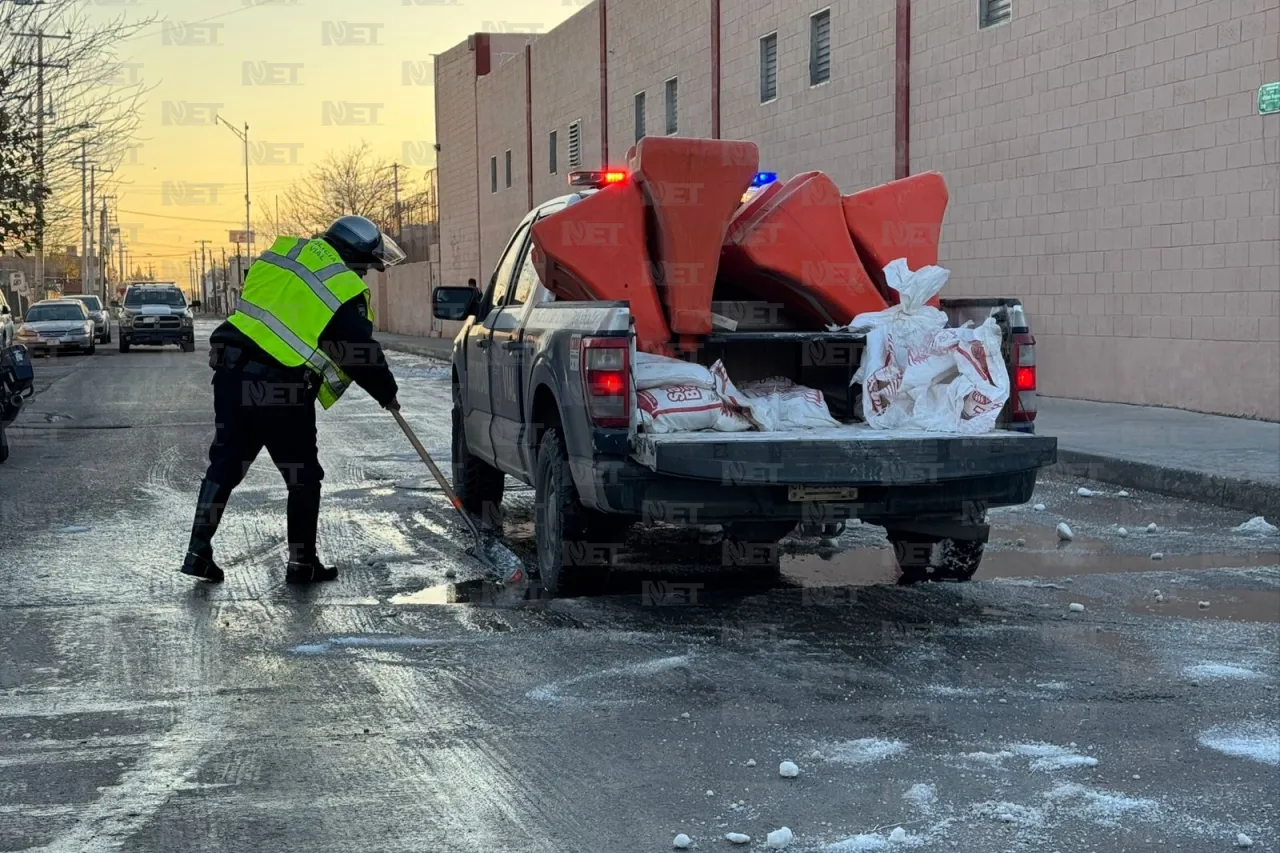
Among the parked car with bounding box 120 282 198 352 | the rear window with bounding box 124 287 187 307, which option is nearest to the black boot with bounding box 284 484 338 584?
the parked car with bounding box 120 282 198 352

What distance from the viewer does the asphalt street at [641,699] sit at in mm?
4242

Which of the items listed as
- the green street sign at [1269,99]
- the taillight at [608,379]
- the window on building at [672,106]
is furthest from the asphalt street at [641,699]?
the window on building at [672,106]

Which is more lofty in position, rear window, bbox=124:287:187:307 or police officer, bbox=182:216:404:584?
rear window, bbox=124:287:187:307

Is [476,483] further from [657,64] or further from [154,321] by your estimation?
[154,321]

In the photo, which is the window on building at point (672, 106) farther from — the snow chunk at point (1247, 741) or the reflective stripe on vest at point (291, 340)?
the snow chunk at point (1247, 741)

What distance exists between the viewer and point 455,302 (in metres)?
9.47

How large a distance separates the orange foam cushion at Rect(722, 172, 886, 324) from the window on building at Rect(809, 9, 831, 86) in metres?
15.6

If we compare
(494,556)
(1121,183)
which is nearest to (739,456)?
(494,556)

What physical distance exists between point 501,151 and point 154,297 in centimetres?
1045

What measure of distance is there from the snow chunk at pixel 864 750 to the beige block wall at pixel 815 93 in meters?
15.5

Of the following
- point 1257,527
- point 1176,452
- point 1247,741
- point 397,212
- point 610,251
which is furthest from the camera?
point 397,212

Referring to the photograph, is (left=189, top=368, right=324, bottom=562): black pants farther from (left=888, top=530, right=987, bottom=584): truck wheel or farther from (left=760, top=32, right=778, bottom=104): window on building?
(left=760, top=32, right=778, bottom=104): window on building

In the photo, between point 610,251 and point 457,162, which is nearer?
point 610,251

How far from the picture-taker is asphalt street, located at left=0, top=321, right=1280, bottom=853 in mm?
4242
